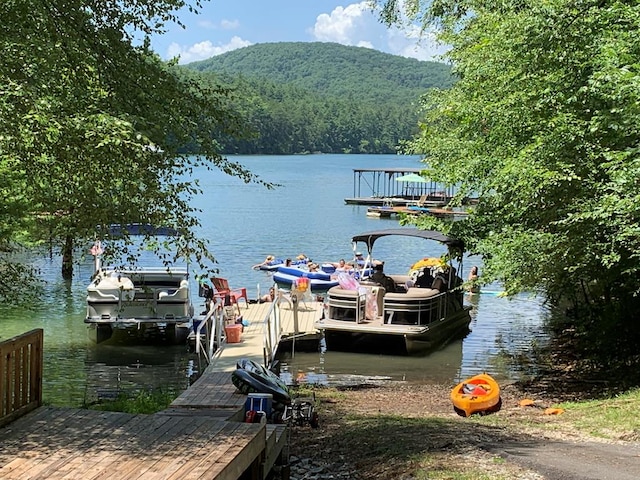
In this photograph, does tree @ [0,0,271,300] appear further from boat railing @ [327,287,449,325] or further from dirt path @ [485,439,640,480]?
boat railing @ [327,287,449,325]

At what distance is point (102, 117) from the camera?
20.1ft

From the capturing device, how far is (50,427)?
6.47 meters

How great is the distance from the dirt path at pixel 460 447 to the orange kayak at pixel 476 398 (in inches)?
9.7

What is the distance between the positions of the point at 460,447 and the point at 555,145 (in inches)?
199

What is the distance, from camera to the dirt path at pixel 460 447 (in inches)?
275

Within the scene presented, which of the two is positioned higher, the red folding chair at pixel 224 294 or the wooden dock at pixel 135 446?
the wooden dock at pixel 135 446

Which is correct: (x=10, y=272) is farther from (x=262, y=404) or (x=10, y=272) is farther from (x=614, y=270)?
(x=614, y=270)

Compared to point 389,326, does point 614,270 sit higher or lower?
higher

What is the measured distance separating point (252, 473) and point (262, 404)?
1863 millimetres

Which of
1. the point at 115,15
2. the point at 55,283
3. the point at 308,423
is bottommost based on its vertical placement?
the point at 55,283

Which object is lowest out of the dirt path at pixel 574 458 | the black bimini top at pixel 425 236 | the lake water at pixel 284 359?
the lake water at pixel 284 359

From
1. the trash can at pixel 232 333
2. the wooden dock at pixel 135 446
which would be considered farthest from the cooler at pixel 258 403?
the trash can at pixel 232 333

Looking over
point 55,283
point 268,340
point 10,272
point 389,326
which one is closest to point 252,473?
point 10,272

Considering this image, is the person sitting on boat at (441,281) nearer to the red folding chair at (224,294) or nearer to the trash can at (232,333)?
the red folding chair at (224,294)
